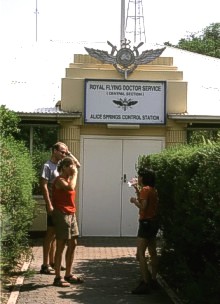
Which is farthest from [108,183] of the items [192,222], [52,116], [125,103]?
[192,222]

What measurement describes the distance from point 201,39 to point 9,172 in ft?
134

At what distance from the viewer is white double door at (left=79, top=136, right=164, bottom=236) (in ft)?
47.5

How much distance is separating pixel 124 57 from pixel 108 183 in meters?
2.89

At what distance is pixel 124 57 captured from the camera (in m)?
14.5

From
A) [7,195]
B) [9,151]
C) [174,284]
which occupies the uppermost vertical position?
[9,151]

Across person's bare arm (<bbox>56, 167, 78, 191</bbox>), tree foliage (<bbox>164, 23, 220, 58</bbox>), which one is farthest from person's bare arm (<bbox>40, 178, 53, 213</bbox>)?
tree foliage (<bbox>164, 23, 220, 58</bbox>)

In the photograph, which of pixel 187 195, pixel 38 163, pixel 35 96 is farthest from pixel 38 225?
pixel 187 195

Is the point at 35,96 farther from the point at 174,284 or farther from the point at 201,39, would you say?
the point at 201,39

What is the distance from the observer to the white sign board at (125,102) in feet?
46.9

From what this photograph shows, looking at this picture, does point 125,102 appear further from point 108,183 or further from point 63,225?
point 63,225

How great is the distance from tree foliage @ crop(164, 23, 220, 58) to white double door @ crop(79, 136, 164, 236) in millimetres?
27552

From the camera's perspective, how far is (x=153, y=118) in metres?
14.3

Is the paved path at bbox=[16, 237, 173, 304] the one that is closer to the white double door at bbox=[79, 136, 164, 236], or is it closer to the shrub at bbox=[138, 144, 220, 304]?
the shrub at bbox=[138, 144, 220, 304]

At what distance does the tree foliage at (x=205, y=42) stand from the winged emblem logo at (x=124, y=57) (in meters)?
27.0
